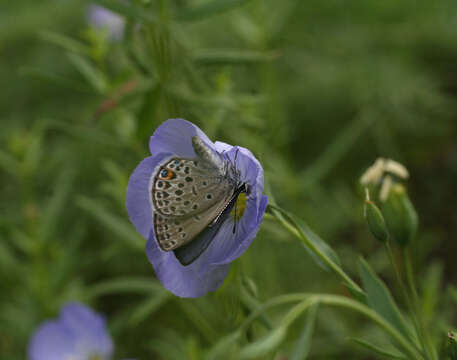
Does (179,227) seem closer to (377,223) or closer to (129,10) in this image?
(377,223)

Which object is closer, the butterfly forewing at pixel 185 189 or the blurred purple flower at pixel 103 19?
the butterfly forewing at pixel 185 189

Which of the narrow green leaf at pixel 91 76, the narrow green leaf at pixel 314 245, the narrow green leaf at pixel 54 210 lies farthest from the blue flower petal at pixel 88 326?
the narrow green leaf at pixel 314 245

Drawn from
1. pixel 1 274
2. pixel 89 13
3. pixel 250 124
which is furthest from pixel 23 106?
pixel 250 124

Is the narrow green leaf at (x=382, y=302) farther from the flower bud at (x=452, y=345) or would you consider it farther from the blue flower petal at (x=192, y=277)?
the blue flower petal at (x=192, y=277)

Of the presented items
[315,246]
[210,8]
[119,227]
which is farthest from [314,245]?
[119,227]

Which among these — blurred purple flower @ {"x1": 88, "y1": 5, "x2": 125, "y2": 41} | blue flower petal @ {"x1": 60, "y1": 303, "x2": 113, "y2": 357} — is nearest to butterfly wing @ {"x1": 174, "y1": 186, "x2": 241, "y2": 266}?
blue flower petal @ {"x1": 60, "y1": 303, "x2": 113, "y2": 357}

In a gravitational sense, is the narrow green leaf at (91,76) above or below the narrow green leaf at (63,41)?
below
